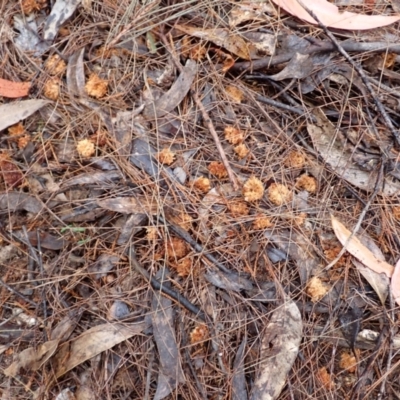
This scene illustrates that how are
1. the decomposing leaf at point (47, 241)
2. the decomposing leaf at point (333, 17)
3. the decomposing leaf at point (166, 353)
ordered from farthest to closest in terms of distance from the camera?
the decomposing leaf at point (333, 17)
the decomposing leaf at point (47, 241)
the decomposing leaf at point (166, 353)

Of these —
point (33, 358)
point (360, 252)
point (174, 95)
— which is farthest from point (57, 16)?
point (360, 252)

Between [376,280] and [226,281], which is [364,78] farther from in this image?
[226,281]

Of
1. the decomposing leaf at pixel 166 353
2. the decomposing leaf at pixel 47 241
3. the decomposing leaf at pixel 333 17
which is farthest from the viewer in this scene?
the decomposing leaf at pixel 333 17

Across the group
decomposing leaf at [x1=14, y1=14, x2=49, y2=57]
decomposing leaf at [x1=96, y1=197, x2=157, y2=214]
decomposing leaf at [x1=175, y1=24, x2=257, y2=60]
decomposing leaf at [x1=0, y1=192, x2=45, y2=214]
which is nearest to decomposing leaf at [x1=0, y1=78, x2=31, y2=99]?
decomposing leaf at [x1=14, y1=14, x2=49, y2=57]

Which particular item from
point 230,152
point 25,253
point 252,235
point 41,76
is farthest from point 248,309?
point 41,76

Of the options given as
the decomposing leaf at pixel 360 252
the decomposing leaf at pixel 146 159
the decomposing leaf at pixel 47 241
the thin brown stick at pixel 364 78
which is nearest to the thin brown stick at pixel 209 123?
the decomposing leaf at pixel 146 159

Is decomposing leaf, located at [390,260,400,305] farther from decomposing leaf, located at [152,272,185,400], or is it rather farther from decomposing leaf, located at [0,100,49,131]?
decomposing leaf, located at [0,100,49,131]

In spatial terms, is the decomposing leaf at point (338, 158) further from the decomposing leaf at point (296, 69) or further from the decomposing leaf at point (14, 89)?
the decomposing leaf at point (14, 89)

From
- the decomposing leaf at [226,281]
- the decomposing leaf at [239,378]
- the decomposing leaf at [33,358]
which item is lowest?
the decomposing leaf at [239,378]

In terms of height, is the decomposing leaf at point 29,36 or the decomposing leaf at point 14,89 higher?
the decomposing leaf at point 29,36
